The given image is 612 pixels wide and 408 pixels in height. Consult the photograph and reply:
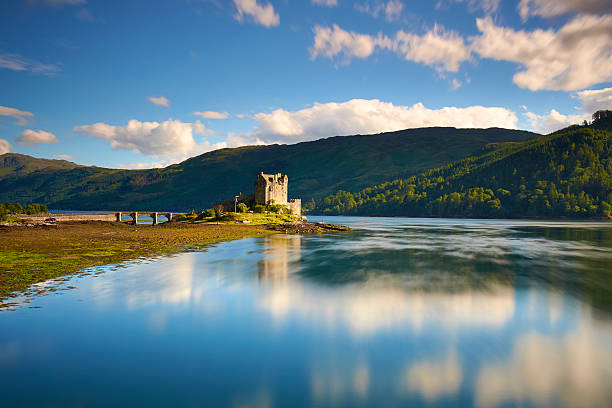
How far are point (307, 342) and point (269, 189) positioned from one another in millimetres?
89829

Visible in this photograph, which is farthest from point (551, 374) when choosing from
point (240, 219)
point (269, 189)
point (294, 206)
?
point (294, 206)

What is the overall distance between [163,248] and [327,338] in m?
31.0

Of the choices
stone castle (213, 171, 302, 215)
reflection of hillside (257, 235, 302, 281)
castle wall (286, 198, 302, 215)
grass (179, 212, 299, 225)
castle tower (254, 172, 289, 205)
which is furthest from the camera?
castle wall (286, 198, 302, 215)

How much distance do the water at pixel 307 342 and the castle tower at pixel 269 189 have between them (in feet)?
247

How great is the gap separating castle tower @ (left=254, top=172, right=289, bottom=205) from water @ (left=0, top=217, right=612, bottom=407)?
75345 mm

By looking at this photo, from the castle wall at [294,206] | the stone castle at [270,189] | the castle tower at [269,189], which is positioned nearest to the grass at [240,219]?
the castle tower at [269,189]

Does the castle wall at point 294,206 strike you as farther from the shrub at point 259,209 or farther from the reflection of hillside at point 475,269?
the reflection of hillside at point 475,269

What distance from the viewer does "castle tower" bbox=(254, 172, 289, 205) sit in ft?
335

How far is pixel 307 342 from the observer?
1437 centimetres

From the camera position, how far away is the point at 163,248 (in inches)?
1594

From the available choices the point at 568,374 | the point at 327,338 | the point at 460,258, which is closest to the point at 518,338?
the point at 568,374

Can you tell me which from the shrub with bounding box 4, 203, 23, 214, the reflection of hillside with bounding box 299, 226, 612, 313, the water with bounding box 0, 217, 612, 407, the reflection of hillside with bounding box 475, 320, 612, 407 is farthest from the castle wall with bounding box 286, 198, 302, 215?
the reflection of hillside with bounding box 475, 320, 612, 407

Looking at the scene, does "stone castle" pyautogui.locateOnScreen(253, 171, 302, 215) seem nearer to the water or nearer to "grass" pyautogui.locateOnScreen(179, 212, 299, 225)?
"grass" pyautogui.locateOnScreen(179, 212, 299, 225)

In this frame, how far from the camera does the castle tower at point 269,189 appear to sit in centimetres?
10225
